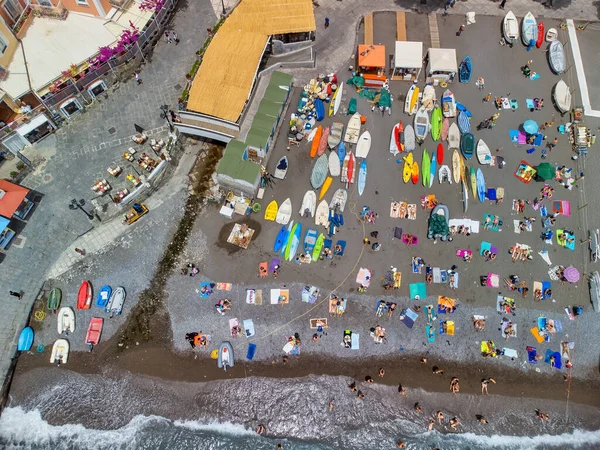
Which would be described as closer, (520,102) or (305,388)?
(305,388)

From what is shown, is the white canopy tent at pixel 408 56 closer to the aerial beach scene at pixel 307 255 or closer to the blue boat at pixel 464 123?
the aerial beach scene at pixel 307 255

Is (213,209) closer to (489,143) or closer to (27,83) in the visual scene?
(27,83)

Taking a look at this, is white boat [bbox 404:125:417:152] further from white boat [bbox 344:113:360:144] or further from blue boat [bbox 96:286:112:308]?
blue boat [bbox 96:286:112:308]

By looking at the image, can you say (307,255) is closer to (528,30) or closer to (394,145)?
(394,145)

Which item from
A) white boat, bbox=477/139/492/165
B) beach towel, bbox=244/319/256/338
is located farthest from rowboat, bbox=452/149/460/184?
beach towel, bbox=244/319/256/338

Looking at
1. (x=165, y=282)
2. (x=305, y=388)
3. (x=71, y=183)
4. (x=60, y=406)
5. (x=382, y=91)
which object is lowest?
(x=60, y=406)

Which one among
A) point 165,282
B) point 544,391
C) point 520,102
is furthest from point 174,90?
A: point 544,391
